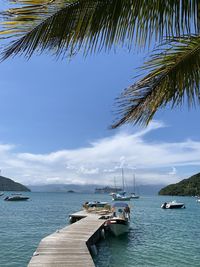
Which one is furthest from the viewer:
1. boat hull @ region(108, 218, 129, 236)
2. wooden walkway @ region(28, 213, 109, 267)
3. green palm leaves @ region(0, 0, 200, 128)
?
boat hull @ region(108, 218, 129, 236)

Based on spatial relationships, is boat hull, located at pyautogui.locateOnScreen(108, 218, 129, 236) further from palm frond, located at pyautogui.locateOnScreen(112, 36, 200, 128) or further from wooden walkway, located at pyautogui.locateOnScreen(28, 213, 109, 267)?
palm frond, located at pyautogui.locateOnScreen(112, 36, 200, 128)

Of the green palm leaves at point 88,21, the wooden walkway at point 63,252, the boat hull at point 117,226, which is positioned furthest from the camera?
the boat hull at point 117,226

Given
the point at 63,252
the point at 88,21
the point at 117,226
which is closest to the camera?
the point at 88,21

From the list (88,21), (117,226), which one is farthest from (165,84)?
(117,226)

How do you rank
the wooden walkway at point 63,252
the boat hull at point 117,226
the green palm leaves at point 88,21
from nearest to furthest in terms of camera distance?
the green palm leaves at point 88,21 < the wooden walkway at point 63,252 < the boat hull at point 117,226

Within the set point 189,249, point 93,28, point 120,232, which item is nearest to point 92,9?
point 93,28

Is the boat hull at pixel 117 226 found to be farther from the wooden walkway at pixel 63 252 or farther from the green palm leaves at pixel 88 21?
the green palm leaves at pixel 88 21

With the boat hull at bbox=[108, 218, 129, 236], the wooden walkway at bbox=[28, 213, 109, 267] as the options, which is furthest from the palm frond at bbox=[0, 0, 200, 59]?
the boat hull at bbox=[108, 218, 129, 236]

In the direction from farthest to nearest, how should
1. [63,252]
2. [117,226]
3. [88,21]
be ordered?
[117,226] < [63,252] < [88,21]

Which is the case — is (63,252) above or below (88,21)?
below

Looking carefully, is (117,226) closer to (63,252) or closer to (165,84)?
(63,252)

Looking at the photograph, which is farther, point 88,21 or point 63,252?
point 63,252

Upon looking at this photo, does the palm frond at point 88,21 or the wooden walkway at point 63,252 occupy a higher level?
the palm frond at point 88,21

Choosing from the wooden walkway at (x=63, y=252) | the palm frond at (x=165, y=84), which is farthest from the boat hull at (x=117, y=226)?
the palm frond at (x=165, y=84)
